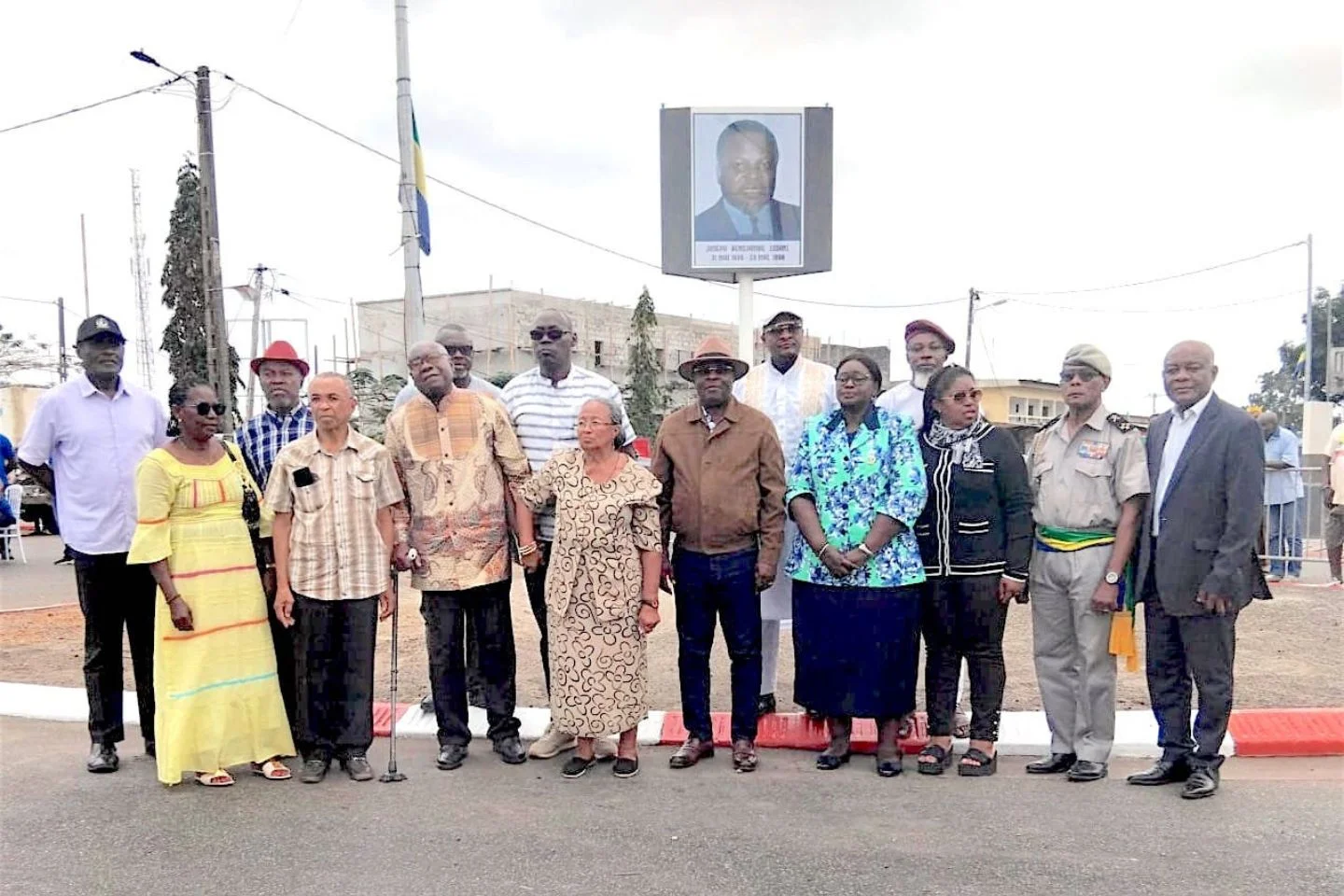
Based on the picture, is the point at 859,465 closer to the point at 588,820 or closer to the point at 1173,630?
the point at 1173,630

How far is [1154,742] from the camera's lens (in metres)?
5.03

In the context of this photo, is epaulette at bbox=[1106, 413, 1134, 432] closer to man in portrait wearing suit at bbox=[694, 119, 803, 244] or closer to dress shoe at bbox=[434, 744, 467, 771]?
dress shoe at bbox=[434, 744, 467, 771]

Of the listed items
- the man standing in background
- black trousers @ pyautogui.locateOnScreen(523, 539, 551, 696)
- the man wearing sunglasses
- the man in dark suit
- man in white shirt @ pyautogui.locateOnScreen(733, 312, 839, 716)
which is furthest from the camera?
the man standing in background

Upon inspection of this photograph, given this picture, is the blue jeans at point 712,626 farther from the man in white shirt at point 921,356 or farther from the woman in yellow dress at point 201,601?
the woman in yellow dress at point 201,601

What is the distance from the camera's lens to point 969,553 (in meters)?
4.61

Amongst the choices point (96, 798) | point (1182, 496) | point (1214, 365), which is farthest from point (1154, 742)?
point (96, 798)

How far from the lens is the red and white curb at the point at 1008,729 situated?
4977 millimetres

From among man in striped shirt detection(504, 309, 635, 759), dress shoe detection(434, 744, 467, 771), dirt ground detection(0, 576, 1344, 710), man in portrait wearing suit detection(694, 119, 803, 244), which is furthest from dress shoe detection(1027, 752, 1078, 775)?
man in portrait wearing suit detection(694, 119, 803, 244)

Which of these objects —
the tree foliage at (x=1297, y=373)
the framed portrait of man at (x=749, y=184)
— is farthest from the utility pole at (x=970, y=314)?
the framed portrait of man at (x=749, y=184)

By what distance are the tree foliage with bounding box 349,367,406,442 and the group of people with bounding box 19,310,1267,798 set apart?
Result: 21867 mm

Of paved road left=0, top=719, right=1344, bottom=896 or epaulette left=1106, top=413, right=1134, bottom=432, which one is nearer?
paved road left=0, top=719, right=1344, bottom=896

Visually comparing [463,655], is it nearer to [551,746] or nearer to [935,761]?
[551,746]

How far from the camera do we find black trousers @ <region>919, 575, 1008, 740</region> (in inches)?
182

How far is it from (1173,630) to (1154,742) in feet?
2.71
